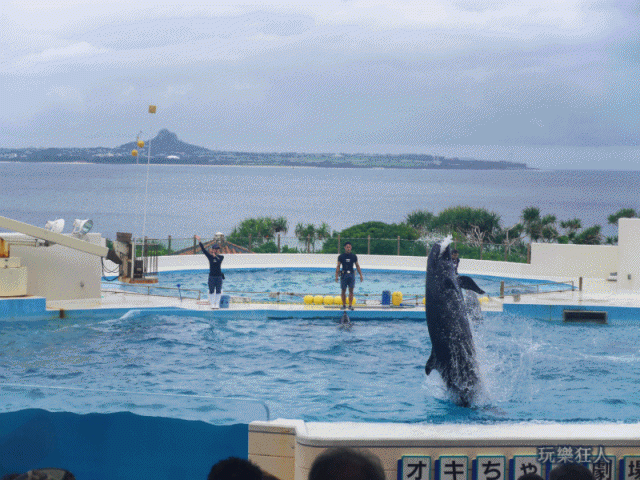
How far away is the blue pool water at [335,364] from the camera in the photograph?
8.94m

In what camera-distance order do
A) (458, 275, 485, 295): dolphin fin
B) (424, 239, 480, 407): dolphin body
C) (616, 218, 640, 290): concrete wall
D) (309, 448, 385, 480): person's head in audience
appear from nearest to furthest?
(309, 448, 385, 480): person's head in audience
(424, 239, 480, 407): dolphin body
(458, 275, 485, 295): dolphin fin
(616, 218, 640, 290): concrete wall

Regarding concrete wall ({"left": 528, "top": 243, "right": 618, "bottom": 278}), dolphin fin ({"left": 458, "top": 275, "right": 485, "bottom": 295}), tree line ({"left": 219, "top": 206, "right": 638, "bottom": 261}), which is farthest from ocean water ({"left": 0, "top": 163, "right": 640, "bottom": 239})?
dolphin fin ({"left": 458, "top": 275, "right": 485, "bottom": 295})

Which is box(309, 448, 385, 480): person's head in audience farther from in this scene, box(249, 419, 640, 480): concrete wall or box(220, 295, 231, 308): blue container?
box(220, 295, 231, 308): blue container

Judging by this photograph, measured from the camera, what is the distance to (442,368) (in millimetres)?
8023

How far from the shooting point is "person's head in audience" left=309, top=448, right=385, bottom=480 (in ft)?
7.32

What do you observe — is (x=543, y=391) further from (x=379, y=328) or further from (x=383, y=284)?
(x=383, y=284)

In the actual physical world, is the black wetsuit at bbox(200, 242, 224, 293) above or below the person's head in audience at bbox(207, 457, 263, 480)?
above

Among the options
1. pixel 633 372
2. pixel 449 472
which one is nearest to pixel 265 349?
pixel 633 372

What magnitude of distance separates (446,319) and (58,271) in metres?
9.21

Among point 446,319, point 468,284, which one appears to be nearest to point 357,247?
point 468,284

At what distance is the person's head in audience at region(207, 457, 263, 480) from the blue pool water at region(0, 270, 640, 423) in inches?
167

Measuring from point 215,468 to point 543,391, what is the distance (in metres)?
8.06

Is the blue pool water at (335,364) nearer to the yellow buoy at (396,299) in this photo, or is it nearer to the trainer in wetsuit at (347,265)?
the yellow buoy at (396,299)

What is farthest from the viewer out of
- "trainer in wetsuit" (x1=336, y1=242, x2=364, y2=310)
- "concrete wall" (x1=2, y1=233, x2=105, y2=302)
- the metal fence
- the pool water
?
the metal fence
